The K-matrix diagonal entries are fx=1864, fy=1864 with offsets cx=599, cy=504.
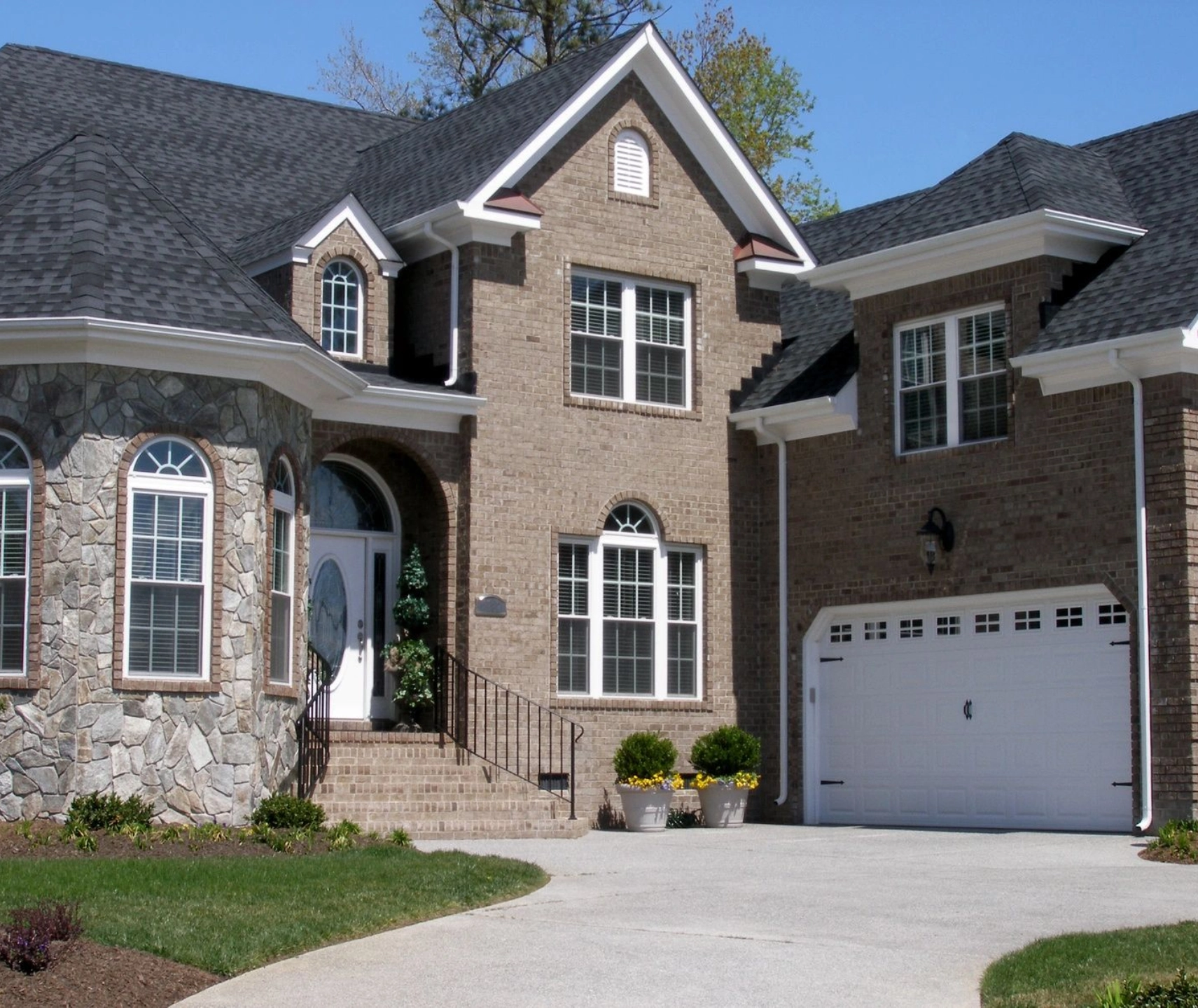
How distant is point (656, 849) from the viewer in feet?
57.3

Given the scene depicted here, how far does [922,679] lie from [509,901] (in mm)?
9347

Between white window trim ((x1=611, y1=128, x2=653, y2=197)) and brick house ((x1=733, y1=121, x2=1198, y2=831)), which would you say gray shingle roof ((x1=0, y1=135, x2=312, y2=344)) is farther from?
brick house ((x1=733, y1=121, x2=1198, y2=831))

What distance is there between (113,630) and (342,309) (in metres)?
5.92

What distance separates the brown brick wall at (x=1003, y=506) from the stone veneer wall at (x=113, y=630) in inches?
284

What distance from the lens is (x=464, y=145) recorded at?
23203 millimetres

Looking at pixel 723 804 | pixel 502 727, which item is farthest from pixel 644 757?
pixel 502 727

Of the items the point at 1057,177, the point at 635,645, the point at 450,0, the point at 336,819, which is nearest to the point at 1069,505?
the point at 1057,177

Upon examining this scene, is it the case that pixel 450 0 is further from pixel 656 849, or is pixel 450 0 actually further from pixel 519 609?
pixel 656 849

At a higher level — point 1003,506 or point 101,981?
point 1003,506

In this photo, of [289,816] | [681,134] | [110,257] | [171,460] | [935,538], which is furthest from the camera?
[681,134]

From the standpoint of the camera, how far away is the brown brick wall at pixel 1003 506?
714 inches

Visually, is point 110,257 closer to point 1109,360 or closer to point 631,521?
point 631,521

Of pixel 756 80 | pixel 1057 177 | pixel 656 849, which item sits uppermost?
pixel 756 80

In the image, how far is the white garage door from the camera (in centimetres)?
1894
